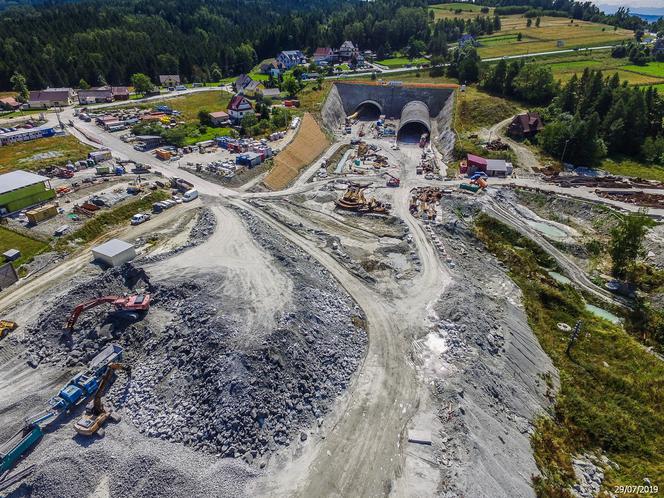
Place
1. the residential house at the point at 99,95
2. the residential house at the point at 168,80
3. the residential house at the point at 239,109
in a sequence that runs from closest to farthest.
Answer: the residential house at the point at 239,109, the residential house at the point at 99,95, the residential house at the point at 168,80

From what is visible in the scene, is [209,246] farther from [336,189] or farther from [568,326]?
[568,326]

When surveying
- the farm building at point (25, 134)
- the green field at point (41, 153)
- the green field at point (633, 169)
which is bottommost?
the green field at point (633, 169)

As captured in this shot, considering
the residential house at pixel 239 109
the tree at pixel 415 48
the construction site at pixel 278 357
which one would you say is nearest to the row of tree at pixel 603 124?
the construction site at pixel 278 357

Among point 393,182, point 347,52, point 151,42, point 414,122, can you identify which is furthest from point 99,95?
point 393,182

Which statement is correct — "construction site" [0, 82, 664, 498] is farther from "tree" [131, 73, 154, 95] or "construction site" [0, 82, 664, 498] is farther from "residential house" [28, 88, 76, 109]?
"tree" [131, 73, 154, 95]

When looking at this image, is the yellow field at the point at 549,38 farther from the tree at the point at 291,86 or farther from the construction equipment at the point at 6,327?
the construction equipment at the point at 6,327

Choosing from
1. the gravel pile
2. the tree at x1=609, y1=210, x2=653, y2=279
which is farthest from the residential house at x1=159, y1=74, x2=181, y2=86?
the tree at x1=609, y1=210, x2=653, y2=279
